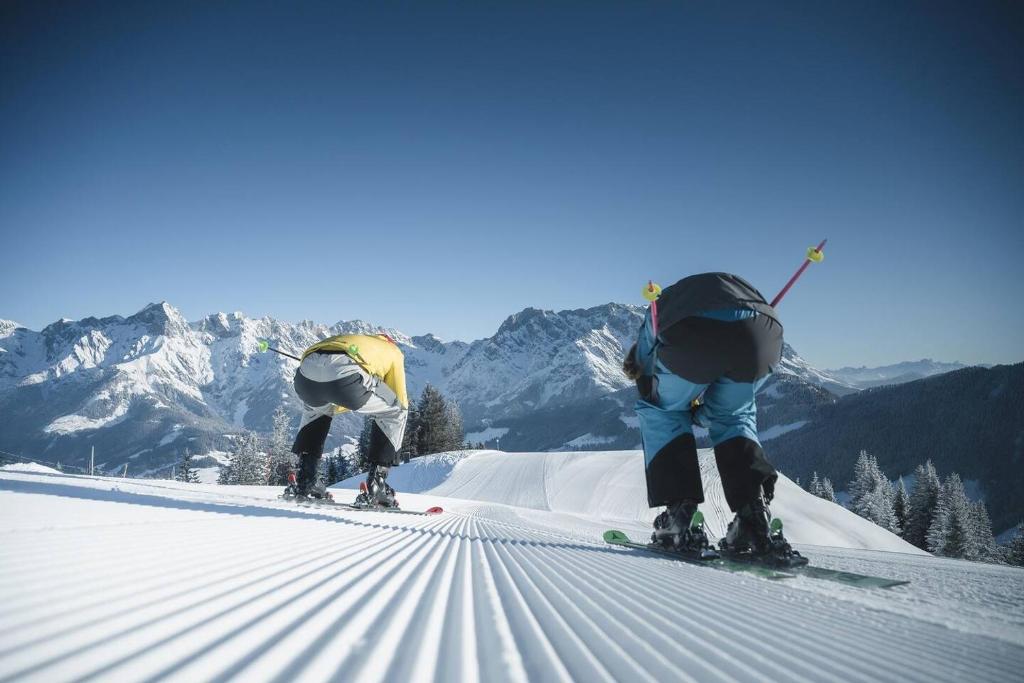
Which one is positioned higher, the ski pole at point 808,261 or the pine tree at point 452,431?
→ the ski pole at point 808,261

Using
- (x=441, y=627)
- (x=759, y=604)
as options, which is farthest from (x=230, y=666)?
(x=759, y=604)

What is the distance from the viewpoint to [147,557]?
1758 mm

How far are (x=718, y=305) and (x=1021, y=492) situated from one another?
129355 mm

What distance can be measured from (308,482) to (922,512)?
4521cm

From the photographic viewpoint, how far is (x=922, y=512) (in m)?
35.5

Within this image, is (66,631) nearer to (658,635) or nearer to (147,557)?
(147,557)

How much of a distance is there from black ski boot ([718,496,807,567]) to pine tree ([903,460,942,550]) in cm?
4221

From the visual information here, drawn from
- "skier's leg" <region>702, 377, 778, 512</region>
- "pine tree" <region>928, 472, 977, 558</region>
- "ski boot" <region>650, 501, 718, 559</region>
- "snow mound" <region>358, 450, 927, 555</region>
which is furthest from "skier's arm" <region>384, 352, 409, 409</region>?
"pine tree" <region>928, 472, 977, 558</region>

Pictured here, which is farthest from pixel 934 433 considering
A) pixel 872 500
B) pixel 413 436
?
pixel 413 436

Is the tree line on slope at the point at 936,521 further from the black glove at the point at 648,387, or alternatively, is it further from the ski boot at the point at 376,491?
the black glove at the point at 648,387

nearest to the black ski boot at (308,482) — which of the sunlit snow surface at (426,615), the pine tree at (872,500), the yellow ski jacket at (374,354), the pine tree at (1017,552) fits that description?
the yellow ski jacket at (374,354)

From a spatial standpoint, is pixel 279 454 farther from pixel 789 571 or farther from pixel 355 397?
pixel 789 571

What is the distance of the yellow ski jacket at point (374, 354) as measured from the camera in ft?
17.6

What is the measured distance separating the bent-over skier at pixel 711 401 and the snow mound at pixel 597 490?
16.7 feet
